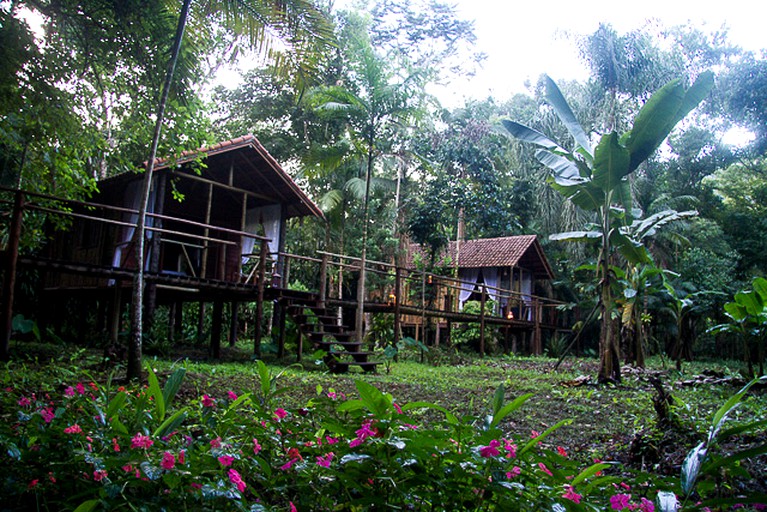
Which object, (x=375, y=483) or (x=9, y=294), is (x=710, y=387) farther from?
(x=9, y=294)

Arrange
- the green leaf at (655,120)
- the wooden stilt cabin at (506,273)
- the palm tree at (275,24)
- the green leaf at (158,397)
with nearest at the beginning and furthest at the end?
the green leaf at (158,397), the palm tree at (275,24), the green leaf at (655,120), the wooden stilt cabin at (506,273)

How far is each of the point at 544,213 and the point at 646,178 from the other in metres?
4.82

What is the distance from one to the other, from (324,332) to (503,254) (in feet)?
41.9

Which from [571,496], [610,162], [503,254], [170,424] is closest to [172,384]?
[170,424]

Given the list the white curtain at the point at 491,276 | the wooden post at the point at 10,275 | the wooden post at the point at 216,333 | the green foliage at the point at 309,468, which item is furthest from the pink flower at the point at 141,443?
the white curtain at the point at 491,276

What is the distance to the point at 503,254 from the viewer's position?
71.2 feet

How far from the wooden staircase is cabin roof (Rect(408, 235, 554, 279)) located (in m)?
9.96

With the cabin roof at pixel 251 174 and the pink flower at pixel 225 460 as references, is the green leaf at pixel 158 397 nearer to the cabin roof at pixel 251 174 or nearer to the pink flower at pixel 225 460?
the pink flower at pixel 225 460

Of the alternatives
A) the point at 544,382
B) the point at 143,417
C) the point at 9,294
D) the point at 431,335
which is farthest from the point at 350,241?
the point at 143,417

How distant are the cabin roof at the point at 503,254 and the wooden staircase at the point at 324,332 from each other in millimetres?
9958

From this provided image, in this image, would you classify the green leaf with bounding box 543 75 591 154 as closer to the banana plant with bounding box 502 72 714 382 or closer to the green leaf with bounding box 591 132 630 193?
the banana plant with bounding box 502 72 714 382

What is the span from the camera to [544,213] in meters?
23.8

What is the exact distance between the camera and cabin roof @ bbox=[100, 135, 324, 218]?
492 inches

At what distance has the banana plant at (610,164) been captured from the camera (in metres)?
7.44
